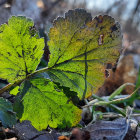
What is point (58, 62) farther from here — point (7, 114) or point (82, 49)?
point (7, 114)

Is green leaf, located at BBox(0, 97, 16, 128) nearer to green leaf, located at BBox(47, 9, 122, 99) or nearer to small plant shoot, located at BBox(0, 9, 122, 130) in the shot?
small plant shoot, located at BBox(0, 9, 122, 130)

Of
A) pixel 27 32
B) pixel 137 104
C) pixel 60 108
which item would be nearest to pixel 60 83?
pixel 60 108

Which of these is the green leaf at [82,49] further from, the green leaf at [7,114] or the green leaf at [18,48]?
the green leaf at [7,114]

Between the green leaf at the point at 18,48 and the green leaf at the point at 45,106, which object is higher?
the green leaf at the point at 18,48

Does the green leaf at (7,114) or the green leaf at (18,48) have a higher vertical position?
the green leaf at (18,48)

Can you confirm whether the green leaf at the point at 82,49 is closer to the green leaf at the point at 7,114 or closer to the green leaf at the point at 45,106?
the green leaf at the point at 45,106

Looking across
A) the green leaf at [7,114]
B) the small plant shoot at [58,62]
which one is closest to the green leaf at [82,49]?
the small plant shoot at [58,62]

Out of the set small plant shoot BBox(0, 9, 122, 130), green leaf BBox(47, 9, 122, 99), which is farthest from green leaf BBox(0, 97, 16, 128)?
green leaf BBox(47, 9, 122, 99)
